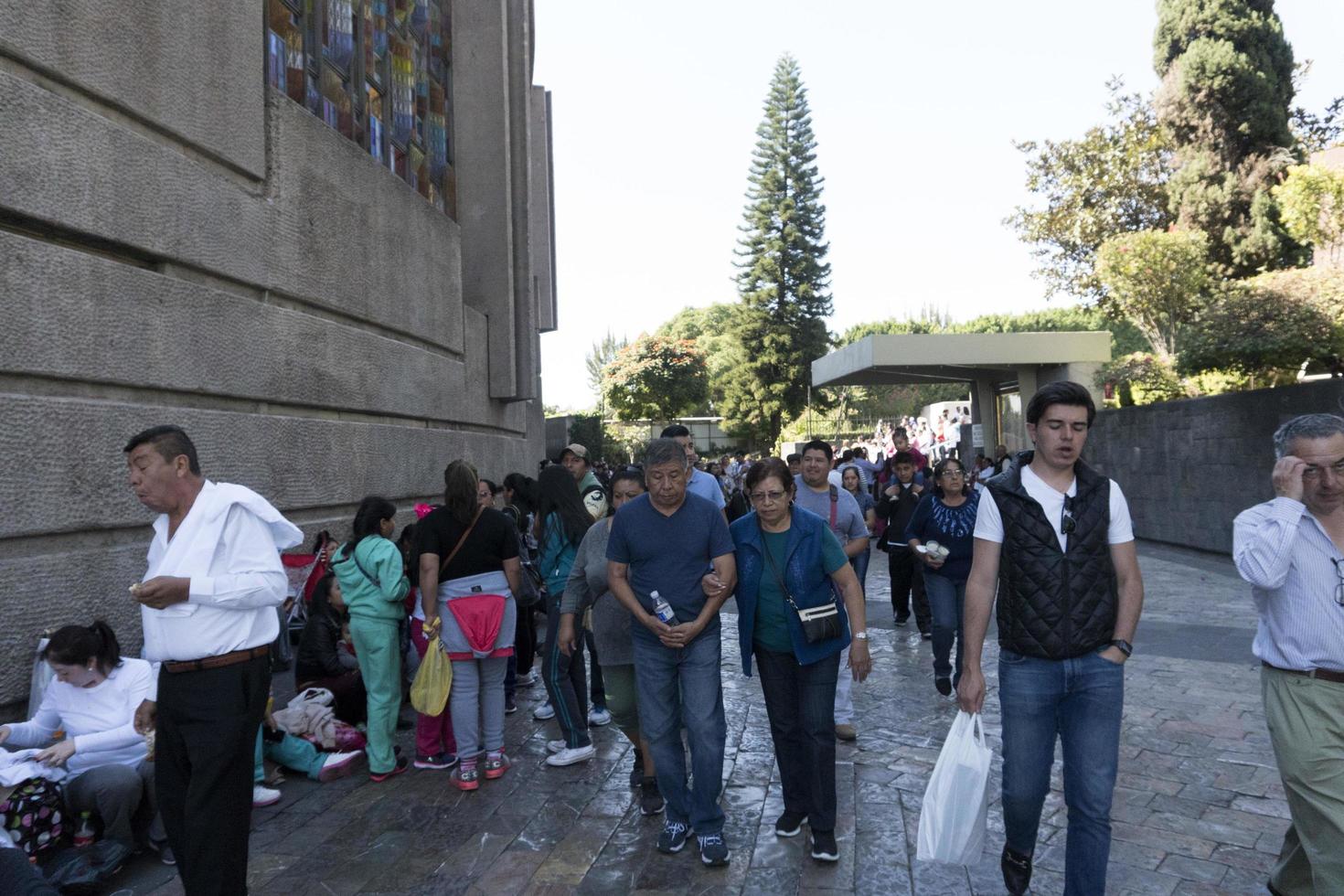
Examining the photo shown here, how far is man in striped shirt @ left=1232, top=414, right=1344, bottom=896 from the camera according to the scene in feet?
9.95

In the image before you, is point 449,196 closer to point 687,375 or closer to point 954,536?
point 954,536

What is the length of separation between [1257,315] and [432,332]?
11201 millimetres

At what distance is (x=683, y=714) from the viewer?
446 cm

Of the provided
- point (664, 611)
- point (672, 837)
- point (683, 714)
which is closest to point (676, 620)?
point (664, 611)

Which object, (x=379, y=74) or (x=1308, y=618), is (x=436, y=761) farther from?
(x=379, y=74)

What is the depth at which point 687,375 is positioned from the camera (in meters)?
50.2

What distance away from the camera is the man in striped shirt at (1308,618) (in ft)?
9.95

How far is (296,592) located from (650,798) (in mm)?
2947

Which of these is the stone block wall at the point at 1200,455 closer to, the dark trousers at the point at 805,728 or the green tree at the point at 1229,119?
the green tree at the point at 1229,119

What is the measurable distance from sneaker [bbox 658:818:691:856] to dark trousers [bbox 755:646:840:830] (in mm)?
473

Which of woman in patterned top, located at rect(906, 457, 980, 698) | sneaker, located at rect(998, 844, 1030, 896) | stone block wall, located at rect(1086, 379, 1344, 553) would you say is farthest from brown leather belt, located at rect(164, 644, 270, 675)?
stone block wall, located at rect(1086, 379, 1344, 553)

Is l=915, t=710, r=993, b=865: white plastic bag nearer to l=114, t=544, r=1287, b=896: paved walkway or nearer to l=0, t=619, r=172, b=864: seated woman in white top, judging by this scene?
l=114, t=544, r=1287, b=896: paved walkway

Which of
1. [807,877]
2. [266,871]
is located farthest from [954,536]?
[266,871]

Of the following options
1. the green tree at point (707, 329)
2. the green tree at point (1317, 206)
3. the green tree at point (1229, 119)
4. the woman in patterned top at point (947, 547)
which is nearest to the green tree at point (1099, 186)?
the green tree at point (1229, 119)
